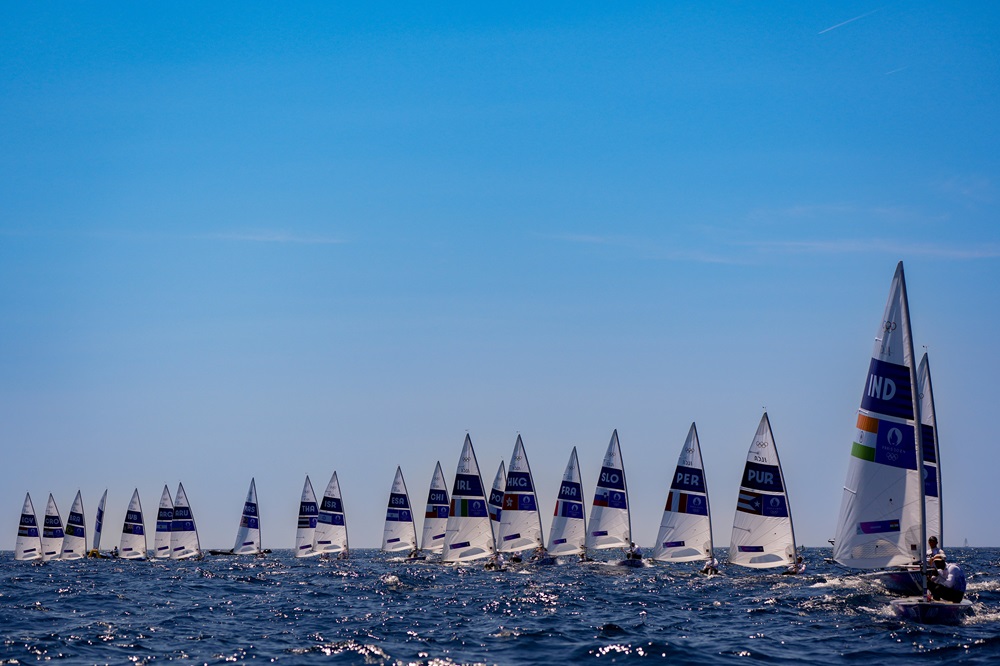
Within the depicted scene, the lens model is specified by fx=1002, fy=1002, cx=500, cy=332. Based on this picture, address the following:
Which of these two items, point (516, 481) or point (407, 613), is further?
point (516, 481)

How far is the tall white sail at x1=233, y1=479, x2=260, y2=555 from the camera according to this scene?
312 ft

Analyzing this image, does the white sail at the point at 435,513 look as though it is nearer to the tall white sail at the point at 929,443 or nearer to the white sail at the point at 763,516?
the white sail at the point at 763,516

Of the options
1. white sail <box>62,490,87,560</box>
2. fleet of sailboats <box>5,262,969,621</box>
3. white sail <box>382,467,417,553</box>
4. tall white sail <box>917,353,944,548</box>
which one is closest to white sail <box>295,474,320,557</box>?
fleet of sailboats <box>5,262,969,621</box>

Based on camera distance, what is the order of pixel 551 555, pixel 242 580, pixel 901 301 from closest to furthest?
1. pixel 901 301
2. pixel 242 580
3. pixel 551 555

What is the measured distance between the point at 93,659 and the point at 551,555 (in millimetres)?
43797

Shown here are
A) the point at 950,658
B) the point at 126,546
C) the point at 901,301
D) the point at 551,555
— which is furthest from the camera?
the point at 126,546

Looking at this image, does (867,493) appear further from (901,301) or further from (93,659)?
(93,659)

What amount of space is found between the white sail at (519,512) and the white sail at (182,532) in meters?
38.9

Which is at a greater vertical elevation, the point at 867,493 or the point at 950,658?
the point at 867,493

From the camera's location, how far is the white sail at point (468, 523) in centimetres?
5784

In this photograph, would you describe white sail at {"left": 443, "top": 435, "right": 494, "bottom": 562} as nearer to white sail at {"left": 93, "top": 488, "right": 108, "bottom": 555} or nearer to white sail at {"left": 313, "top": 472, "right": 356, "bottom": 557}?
white sail at {"left": 313, "top": 472, "right": 356, "bottom": 557}

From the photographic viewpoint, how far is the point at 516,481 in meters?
64.9

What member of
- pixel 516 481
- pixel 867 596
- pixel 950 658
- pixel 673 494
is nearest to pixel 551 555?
pixel 516 481

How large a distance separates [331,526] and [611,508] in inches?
1337
